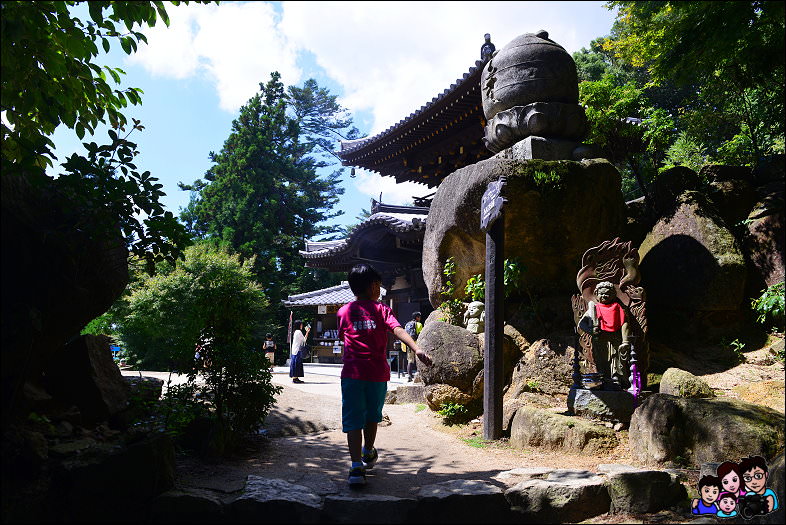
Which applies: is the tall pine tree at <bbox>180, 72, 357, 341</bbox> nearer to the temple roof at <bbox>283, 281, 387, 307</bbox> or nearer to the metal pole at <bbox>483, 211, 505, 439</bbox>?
the temple roof at <bbox>283, 281, 387, 307</bbox>

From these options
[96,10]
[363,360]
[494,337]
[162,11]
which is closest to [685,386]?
[494,337]

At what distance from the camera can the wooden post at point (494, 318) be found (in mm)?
5594

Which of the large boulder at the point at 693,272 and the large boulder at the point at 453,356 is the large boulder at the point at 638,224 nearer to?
the large boulder at the point at 693,272

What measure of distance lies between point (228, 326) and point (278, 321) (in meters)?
22.6

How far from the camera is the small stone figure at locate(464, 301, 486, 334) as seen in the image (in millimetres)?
8148

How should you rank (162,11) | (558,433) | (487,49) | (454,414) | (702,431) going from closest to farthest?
1. (702,431)
2. (162,11)
3. (558,433)
4. (454,414)
5. (487,49)

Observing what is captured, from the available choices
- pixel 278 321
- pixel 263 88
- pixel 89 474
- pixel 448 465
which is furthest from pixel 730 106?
pixel 263 88

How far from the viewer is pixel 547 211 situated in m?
7.53

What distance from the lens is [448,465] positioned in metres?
4.76

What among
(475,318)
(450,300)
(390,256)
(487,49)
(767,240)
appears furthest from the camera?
(390,256)

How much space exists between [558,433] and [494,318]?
134 centimetres

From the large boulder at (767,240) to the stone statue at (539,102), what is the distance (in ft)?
8.23

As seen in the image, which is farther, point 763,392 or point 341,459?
point 763,392

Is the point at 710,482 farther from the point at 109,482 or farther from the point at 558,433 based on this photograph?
the point at 109,482
